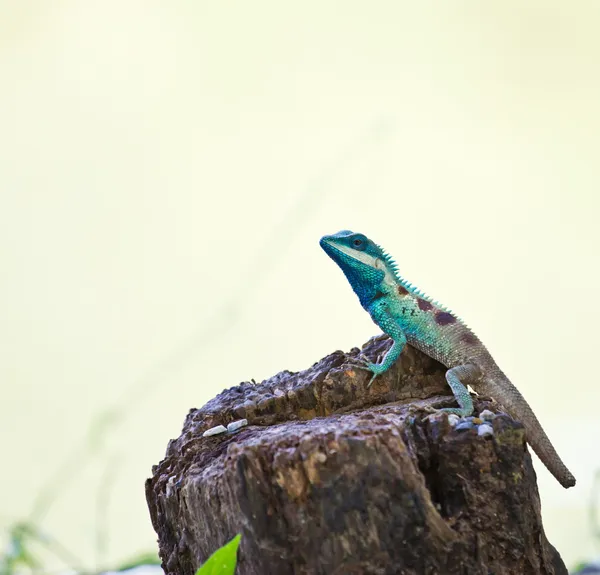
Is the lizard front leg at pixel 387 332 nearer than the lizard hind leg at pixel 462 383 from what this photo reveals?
No

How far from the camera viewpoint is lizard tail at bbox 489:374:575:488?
2477 millimetres

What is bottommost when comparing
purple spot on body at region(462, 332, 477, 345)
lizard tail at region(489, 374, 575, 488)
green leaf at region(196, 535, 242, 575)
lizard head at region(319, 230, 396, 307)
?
lizard tail at region(489, 374, 575, 488)

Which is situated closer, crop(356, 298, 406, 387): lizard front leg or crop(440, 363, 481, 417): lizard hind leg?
crop(440, 363, 481, 417): lizard hind leg

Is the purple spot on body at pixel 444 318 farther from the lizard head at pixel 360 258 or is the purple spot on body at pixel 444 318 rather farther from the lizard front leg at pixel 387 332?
the lizard head at pixel 360 258

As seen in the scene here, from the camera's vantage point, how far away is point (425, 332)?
8.87 feet

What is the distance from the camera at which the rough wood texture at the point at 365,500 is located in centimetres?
171

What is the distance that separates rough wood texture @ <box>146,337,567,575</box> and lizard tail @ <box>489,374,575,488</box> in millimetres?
535

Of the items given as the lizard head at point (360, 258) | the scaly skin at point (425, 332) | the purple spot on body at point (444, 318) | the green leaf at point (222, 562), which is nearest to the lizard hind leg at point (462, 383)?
the scaly skin at point (425, 332)

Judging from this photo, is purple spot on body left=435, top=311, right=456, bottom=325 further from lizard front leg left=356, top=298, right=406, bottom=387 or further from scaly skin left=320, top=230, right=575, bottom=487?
lizard front leg left=356, top=298, right=406, bottom=387

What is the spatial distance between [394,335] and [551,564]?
1019mm

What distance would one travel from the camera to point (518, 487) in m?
1.85

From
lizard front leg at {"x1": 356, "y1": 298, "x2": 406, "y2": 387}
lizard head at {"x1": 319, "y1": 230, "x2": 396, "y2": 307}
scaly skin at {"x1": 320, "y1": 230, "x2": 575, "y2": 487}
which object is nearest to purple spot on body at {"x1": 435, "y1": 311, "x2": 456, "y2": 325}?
scaly skin at {"x1": 320, "y1": 230, "x2": 575, "y2": 487}

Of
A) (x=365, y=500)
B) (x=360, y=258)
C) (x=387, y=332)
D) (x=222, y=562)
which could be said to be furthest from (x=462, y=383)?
(x=222, y=562)

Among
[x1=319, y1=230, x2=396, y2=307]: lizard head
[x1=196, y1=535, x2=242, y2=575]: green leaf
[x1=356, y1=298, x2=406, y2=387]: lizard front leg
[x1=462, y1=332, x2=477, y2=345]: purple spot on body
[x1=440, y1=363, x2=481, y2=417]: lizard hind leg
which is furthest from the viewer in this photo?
[x1=319, y1=230, x2=396, y2=307]: lizard head
